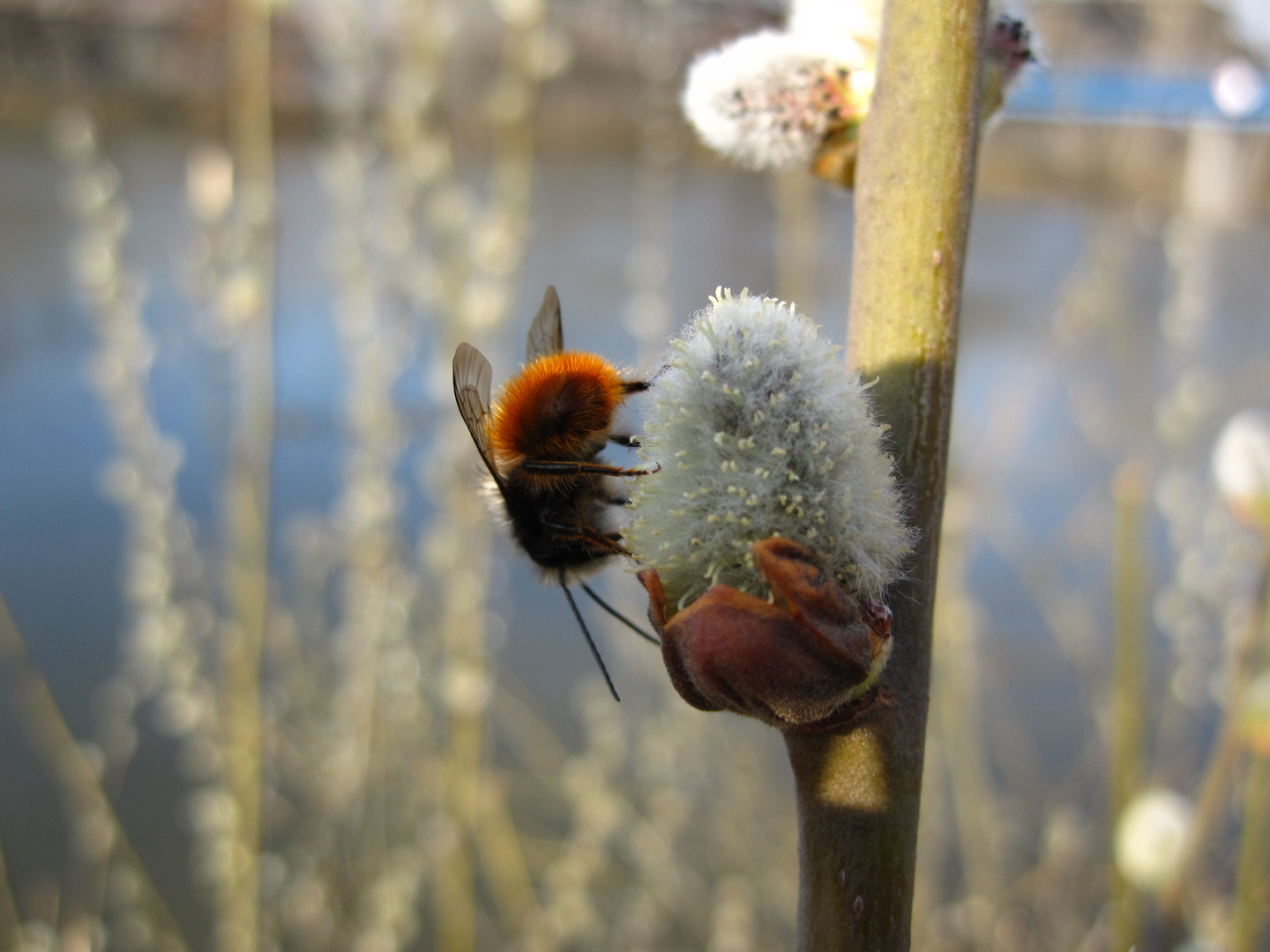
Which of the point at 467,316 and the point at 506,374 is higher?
the point at 467,316

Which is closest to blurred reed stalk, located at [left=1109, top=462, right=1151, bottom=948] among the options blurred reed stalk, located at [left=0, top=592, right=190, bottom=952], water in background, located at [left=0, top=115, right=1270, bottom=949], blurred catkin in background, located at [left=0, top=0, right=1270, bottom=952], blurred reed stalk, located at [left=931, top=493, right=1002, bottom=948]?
blurred catkin in background, located at [left=0, top=0, right=1270, bottom=952]

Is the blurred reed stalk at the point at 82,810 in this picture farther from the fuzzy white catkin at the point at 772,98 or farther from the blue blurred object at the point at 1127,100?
the blue blurred object at the point at 1127,100

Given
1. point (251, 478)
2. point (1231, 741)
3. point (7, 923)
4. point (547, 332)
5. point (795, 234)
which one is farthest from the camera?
point (795, 234)

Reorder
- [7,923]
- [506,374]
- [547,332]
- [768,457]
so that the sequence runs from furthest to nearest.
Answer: [506,374] → [7,923] → [547,332] → [768,457]

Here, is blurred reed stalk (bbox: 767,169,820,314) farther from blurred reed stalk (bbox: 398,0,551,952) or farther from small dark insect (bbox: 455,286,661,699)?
small dark insect (bbox: 455,286,661,699)

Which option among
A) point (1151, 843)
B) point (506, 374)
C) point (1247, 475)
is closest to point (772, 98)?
point (1247, 475)

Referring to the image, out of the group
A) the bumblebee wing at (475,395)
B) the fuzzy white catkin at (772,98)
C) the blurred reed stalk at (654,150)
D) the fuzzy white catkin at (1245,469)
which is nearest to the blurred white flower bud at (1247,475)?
the fuzzy white catkin at (1245,469)

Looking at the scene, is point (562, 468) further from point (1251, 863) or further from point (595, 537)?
point (1251, 863)
